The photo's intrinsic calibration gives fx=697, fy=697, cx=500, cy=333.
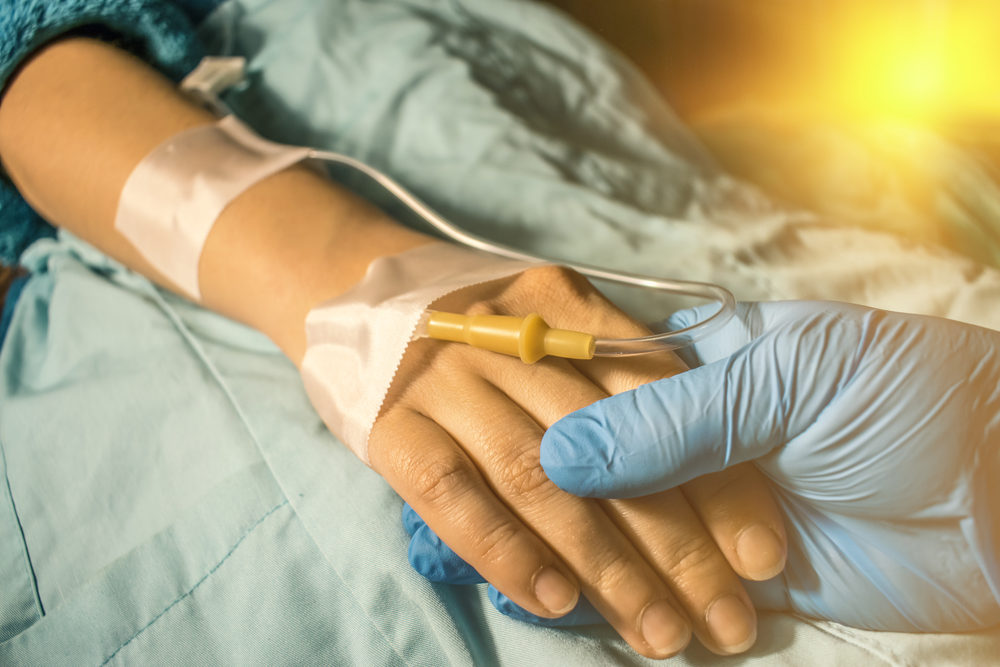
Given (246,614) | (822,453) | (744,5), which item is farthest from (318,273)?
(744,5)

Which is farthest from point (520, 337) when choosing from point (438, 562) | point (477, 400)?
point (438, 562)

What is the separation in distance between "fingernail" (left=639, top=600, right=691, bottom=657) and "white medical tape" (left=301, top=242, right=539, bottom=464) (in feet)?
0.95

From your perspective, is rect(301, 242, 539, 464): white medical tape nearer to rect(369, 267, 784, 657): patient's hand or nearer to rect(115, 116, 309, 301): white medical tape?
rect(369, 267, 784, 657): patient's hand

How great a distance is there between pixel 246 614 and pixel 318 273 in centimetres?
37

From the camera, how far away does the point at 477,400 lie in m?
0.65

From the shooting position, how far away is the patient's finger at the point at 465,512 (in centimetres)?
55

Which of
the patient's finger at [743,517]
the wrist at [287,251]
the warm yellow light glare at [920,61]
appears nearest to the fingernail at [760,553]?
the patient's finger at [743,517]

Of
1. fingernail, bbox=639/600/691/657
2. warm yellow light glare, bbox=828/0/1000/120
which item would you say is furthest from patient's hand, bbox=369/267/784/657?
warm yellow light glare, bbox=828/0/1000/120

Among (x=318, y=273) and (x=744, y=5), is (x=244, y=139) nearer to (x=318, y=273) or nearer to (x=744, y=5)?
(x=318, y=273)

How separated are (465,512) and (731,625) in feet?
0.74

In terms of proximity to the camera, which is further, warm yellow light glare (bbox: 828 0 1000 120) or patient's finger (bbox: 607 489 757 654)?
warm yellow light glare (bbox: 828 0 1000 120)

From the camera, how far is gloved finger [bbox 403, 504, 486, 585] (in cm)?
60

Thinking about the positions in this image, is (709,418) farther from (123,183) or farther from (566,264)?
(123,183)

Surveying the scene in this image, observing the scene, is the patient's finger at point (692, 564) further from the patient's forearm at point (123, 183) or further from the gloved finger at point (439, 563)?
the patient's forearm at point (123, 183)
